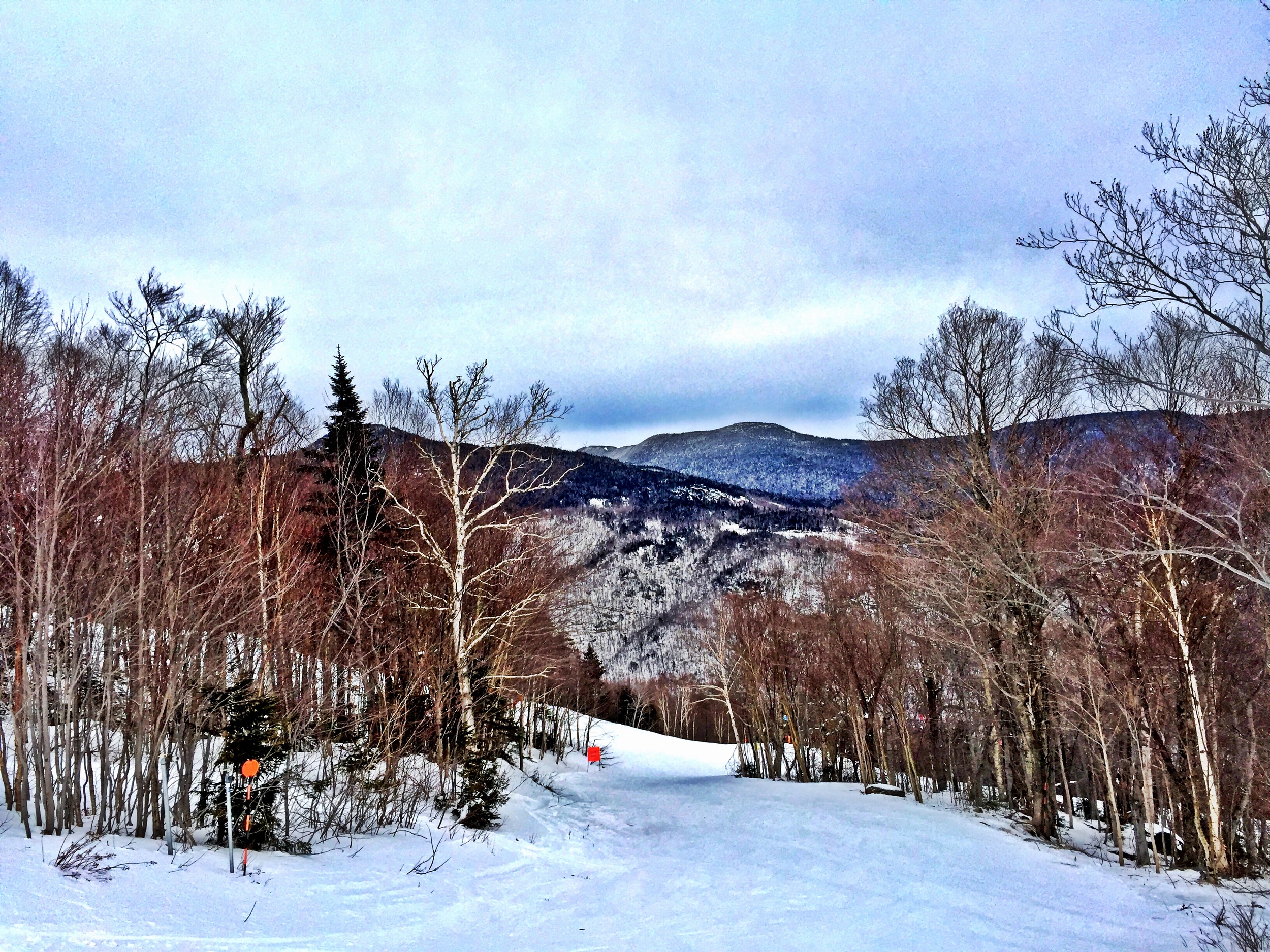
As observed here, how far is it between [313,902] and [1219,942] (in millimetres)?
10208

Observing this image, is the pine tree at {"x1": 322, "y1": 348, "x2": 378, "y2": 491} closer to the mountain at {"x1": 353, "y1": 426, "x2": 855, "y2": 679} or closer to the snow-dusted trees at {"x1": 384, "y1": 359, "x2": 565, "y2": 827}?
the snow-dusted trees at {"x1": 384, "y1": 359, "x2": 565, "y2": 827}

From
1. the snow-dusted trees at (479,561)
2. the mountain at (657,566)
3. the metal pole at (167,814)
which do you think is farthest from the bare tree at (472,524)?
the mountain at (657,566)

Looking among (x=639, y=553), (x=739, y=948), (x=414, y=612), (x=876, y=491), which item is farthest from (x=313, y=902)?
(x=639, y=553)

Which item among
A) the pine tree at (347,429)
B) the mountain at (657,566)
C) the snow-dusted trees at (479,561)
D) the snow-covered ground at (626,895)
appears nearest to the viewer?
the snow-covered ground at (626,895)

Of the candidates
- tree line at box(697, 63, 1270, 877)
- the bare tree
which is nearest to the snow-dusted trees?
the bare tree

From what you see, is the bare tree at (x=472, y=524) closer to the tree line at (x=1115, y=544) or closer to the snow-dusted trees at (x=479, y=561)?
the snow-dusted trees at (x=479, y=561)

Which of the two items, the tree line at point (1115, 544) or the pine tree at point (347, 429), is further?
the pine tree at point (347, 429)

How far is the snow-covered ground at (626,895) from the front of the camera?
711cm

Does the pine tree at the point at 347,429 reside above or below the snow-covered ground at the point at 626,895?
above

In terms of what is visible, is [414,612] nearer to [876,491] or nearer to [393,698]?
[393,698]

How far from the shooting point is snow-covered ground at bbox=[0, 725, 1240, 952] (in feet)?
23.3

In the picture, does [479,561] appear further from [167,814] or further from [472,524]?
[167,814]

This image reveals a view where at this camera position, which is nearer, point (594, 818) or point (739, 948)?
point (739, 948)

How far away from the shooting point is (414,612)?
1764 cm
